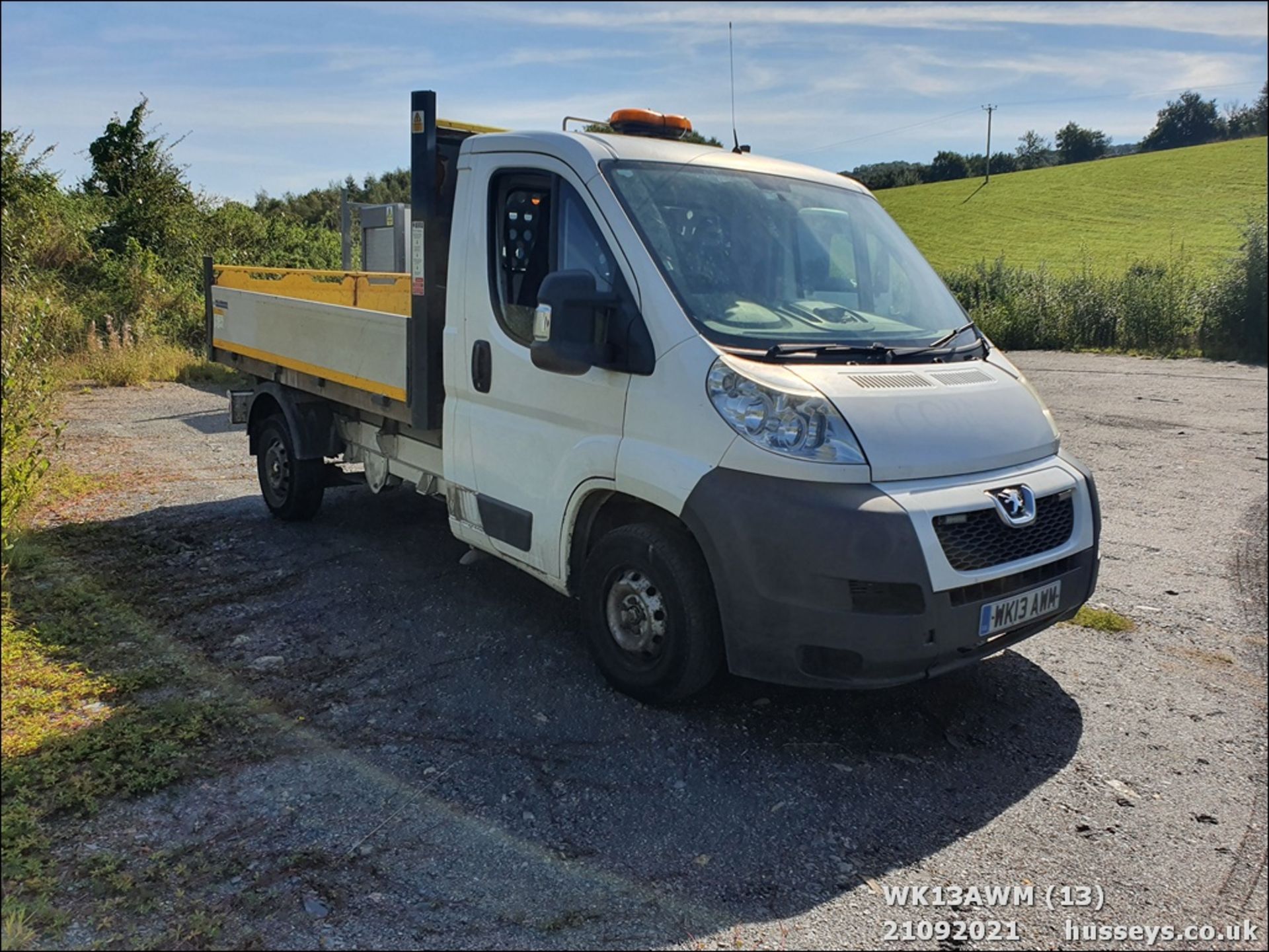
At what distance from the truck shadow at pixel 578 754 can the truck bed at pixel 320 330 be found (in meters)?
1.24

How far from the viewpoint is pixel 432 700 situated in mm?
4191

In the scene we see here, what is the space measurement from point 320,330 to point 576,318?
2.86 metres

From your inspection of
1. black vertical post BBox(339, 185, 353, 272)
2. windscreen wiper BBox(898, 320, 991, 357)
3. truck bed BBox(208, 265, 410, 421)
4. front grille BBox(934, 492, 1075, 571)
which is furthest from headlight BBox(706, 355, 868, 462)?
black vertical post BBox(339, 185, 353, 272)

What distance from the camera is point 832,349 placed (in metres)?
3.78

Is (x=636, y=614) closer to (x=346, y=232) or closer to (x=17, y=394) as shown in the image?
(x=17, y=394)

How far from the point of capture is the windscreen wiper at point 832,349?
367 cm

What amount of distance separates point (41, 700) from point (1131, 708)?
463 cm

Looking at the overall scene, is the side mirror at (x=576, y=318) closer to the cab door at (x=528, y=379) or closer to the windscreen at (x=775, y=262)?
the cab door at (x=528, y=379)

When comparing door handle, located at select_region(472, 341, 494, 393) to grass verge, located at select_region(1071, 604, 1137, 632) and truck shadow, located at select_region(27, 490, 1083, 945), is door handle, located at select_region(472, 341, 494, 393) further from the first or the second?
grass verge, located at select_region(1071, 604, 1137, 632)

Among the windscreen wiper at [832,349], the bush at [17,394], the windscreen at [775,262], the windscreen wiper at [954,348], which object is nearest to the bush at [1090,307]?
the windscreen wiper at [954,348]

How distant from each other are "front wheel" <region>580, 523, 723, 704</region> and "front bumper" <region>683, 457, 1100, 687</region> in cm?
18

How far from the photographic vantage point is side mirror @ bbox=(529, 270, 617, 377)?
376 centimetres

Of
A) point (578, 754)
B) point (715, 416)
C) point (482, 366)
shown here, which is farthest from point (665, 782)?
point (482, 366)

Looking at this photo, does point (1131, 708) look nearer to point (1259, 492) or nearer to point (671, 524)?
point (671, 524)
